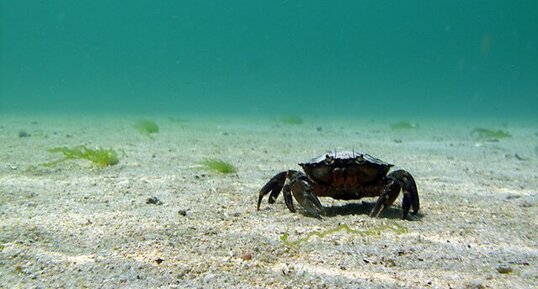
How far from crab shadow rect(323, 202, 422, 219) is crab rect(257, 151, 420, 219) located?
0.20 meters

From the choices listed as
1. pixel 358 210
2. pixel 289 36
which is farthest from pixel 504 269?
pixel 289 36

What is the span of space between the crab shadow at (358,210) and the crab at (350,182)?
20 cm

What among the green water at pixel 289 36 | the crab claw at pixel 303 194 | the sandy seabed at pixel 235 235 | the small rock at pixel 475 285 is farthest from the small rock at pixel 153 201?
the green water at pixel 289 36

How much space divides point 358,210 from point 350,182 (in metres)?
0.67

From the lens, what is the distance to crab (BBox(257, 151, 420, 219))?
4.11 metres

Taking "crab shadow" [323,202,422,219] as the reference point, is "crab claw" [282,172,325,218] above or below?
above

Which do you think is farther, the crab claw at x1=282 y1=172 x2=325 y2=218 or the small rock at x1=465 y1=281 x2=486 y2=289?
the crab claw at x1=282 y1=172 x2=325 y2=218

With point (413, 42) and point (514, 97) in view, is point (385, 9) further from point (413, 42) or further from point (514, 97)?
point (514, 97)

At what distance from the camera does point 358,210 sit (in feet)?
15.3

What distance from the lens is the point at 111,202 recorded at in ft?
15.4

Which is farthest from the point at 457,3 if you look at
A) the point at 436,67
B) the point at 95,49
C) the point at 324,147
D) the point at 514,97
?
the point at 324,147

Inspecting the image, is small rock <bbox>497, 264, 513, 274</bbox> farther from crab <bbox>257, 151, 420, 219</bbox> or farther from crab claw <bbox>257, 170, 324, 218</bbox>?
crab claw <bbox>257, 170, 324, 218</bbox>

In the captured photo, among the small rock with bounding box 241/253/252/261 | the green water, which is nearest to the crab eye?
the small rock with bounding box 241/253/252/261

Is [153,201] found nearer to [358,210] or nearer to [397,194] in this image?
[358,210]
